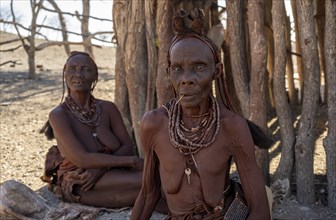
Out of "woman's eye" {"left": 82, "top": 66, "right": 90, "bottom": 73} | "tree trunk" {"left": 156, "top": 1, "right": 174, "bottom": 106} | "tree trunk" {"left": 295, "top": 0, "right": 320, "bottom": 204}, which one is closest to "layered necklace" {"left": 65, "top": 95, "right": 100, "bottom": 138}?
"woman's eye" {"left": 82, "top": 66, "right": 90, "bottom": 73}

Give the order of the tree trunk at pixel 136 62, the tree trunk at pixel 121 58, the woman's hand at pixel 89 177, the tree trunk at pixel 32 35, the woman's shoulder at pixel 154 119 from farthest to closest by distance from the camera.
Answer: the tree trunk at pixel 32 35
the tree trunk at pixel 121 58
the tree trunk at pixel 136 62
the woman's hand at pixel 89 177
the woman's shoulder at pixel 154 119

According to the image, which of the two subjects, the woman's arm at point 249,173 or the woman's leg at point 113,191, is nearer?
the woman's arm at point 249,173

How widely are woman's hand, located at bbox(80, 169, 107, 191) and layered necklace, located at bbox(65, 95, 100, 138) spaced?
25 centimetres

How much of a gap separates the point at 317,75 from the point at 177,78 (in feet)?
8.31

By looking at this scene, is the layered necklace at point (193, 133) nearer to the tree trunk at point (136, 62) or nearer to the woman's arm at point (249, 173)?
the woman's arm at point (249, 173)

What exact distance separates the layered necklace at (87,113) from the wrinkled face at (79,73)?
114 millimetres

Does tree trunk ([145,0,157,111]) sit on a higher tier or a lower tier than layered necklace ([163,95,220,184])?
higher

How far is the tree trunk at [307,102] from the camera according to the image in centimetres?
446

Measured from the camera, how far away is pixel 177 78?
2229 mm

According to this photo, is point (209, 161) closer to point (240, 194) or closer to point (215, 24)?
point (240, 194)

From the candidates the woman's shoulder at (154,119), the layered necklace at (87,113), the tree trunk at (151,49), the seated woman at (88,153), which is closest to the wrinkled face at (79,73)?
the seated woman at (88,153)

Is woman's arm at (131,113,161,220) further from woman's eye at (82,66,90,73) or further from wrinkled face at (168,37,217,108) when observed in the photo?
woman's eye at (82,66,90,73)

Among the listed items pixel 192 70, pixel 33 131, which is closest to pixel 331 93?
pixel 192 70

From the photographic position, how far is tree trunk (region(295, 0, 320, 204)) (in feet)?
14.6
